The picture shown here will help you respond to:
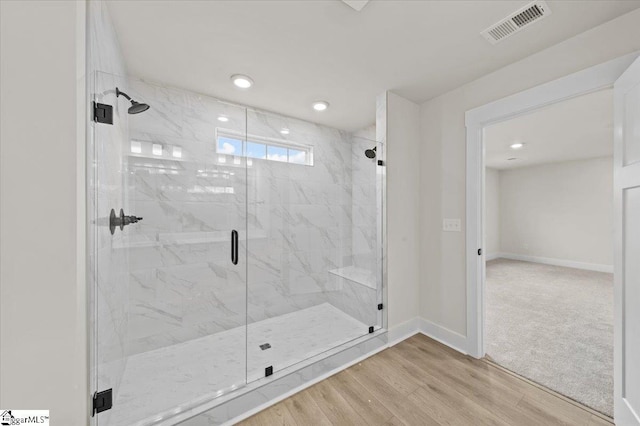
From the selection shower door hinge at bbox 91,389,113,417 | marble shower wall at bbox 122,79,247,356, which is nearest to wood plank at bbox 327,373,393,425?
marble shower wall at bbox 122,79,247,356

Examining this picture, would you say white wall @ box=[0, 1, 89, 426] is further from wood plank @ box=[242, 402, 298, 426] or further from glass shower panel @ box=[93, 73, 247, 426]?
wood plank @ box=[242, 402, 298, 426]

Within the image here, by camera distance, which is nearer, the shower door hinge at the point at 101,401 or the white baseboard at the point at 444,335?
the shower door hinge at the point at 101,401

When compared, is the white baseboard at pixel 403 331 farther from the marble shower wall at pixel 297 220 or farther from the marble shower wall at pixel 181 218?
the marble shower wall at pixel 181 218

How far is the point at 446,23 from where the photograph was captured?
4.82 feet

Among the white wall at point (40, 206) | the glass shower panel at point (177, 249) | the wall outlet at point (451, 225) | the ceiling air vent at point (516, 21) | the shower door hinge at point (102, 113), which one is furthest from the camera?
the wall outlet at point (451, 225)

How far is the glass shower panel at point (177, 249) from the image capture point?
5.41 ft

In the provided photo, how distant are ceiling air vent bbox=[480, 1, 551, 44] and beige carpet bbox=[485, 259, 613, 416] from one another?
2486 mm

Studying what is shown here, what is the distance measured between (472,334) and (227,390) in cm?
205

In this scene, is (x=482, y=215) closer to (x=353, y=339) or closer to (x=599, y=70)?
(x=599, y=70)

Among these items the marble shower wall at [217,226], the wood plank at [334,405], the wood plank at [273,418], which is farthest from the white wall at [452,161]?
the wood plank at [273,418]

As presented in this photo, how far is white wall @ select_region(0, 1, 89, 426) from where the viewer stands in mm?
712

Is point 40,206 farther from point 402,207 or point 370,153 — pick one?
point 402,207

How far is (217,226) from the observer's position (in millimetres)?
2129

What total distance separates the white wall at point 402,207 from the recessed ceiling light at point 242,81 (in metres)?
1.35
